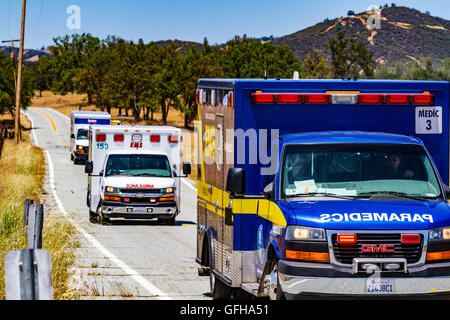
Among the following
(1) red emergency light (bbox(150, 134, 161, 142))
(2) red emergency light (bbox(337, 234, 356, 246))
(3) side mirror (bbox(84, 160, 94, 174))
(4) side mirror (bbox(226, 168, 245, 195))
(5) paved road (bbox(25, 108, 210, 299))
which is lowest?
(5) paved road (bbox(25, 108, 210, 299))

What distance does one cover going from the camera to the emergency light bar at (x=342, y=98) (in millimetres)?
9852

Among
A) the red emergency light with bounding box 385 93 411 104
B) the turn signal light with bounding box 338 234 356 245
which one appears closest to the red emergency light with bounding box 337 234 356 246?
the turn signal light with bounding box 338 234 356 245

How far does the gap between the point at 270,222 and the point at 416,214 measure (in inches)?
61.4

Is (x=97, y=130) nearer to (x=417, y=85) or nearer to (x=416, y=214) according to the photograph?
(x=417, y=85)

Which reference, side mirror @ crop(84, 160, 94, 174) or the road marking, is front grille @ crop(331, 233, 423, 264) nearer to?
side mirror @ crop(84, 160, 94, 174)

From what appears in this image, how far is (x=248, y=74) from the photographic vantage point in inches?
4067

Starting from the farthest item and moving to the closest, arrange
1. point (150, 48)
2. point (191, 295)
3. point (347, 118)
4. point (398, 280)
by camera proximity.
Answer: point (150, 48), point (191, 295), point (347, 118), point (398, 280)

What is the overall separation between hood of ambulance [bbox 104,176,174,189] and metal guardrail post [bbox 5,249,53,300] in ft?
52.2

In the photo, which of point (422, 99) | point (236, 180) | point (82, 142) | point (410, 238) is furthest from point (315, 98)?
point (82, 142)

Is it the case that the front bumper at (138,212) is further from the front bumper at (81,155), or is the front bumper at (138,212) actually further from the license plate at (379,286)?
the front bumper at (81,155)

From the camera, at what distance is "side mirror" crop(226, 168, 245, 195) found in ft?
29.9

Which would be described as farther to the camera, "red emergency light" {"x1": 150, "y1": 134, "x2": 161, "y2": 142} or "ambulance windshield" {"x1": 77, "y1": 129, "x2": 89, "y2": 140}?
"ambulance windshield" {"x1": 77, "y1": 129, "x2": 89, "y2": 140}
